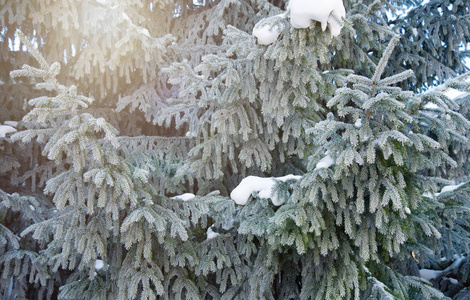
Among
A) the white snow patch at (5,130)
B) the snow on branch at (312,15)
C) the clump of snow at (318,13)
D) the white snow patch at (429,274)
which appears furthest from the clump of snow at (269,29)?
the white snow patch at (429,274)

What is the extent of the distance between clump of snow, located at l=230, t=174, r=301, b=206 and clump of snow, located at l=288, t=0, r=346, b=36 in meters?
1.23

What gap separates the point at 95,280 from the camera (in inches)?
118

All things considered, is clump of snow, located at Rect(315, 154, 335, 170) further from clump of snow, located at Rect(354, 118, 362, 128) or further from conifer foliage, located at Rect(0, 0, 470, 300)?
clump of snow, located at Rect(354, 118, 362, 128)

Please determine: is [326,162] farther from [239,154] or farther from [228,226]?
[228,226]

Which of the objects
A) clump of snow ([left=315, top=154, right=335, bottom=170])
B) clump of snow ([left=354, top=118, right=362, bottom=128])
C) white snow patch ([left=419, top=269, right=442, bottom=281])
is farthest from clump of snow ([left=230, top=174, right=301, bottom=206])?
white snow patch ([left=419, top=269, right=442, bottom=281])

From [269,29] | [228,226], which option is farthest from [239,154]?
[269,29]

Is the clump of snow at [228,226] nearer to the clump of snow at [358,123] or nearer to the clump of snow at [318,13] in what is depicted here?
the clump of snow at [358,123]

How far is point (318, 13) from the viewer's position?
6.86 feet

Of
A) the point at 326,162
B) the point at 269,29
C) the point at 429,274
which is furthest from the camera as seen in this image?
the point at 429,274

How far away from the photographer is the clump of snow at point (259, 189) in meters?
2.72

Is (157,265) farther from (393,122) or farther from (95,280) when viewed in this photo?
(393,122)

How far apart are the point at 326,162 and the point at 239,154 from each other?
1.08m

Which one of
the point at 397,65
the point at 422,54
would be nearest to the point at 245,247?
the point at 397,65

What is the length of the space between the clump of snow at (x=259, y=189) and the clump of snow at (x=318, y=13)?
4.02 feet
